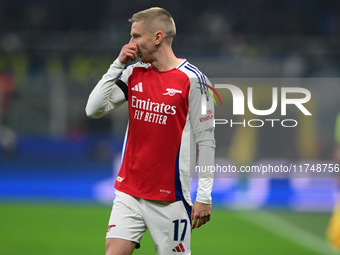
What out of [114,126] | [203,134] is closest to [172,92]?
[203,134]

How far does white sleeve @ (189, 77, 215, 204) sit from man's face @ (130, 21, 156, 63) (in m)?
0.32

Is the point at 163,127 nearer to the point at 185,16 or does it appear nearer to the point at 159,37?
the point at 159,37

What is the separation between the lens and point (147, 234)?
32.0 ft

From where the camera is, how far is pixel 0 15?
69.8ft

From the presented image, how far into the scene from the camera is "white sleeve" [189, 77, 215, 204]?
4.09 meters

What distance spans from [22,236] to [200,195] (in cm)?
550

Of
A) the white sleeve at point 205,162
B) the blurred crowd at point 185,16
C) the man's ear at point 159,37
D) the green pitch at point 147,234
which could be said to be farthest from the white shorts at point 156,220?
the blurred crowd at point 185,16

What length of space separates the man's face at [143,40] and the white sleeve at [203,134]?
32 cm

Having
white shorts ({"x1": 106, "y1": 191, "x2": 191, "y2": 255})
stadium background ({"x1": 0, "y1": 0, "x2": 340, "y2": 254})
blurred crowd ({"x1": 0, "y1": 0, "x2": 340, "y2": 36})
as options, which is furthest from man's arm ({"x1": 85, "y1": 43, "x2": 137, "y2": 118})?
blurred crowd ({"x1": 0, "y1": 0, "x2": 340, "y2": 36})

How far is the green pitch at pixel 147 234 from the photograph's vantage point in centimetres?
827

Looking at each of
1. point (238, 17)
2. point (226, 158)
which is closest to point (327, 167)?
point (226, 158)

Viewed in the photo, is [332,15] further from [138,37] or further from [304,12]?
[138,37]

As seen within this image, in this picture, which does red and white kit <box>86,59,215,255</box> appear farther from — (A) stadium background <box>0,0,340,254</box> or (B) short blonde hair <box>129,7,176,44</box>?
(A) stadium background <box>0,0,340,254</box>

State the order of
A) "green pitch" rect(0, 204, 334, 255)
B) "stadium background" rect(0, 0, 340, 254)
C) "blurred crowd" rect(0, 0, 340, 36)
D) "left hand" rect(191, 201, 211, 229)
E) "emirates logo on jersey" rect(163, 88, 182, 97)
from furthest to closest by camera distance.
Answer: "blurred crowd" rect(0, 0, 340, 36), "stadium background" rect(0, 0, 340, 254), "green pitch" rect(0, 204, 334, 255), "emirates logo on jersey" rect(163, 88, 182, 97), "left hand" rect(191, 201, 211, 229)
